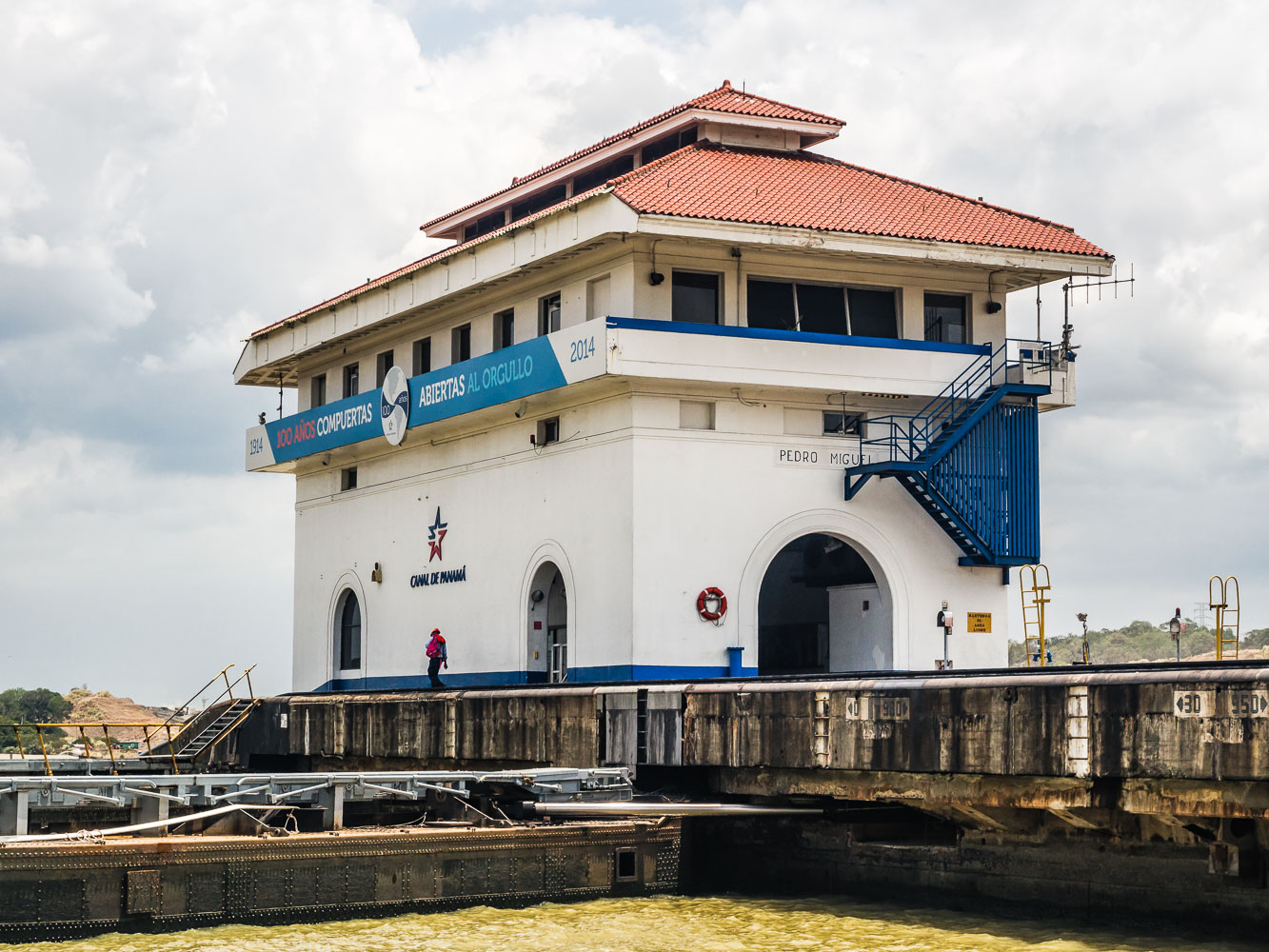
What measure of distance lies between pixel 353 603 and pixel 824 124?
54.8ft

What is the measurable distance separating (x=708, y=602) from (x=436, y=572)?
8.77 m

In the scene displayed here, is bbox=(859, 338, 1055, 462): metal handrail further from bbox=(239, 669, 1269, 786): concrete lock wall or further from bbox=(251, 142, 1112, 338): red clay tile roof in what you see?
bbox=(239, 669, 1269, 786): concrete lock wall

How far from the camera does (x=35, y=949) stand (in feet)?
56.0

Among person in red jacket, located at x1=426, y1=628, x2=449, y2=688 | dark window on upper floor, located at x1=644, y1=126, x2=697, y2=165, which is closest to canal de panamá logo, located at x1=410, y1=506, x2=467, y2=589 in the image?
person in red jacket, located at x1=426, y1=628, x2=449, y2=688

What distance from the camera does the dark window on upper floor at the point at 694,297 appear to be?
31375 millimetres

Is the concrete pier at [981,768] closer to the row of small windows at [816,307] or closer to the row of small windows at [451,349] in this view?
the row of small windows at [816,307]

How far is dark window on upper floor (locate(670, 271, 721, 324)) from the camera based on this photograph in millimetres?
31375

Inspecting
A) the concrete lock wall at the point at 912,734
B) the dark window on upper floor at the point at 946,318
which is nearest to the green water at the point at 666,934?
the concrete lock wall at the point at 912,734

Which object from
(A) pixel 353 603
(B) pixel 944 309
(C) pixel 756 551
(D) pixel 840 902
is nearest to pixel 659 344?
(C) pixel 756 551

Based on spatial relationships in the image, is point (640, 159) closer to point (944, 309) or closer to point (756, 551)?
point (944, 309)

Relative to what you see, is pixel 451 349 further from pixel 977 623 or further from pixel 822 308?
pixel 977 623

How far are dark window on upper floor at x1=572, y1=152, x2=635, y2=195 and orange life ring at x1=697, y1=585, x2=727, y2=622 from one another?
11.1 meters

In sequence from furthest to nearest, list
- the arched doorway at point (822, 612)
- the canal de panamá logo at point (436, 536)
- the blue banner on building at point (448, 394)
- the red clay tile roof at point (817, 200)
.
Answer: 1. the canal de panamá logo at point (436, 536)
2. the arched doorway at point (822, 612)
3. the blue banner on building at point (448, 394)
4. the red clay tile roof at point (817, 200)

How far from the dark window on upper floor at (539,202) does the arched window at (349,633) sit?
10277 mm
